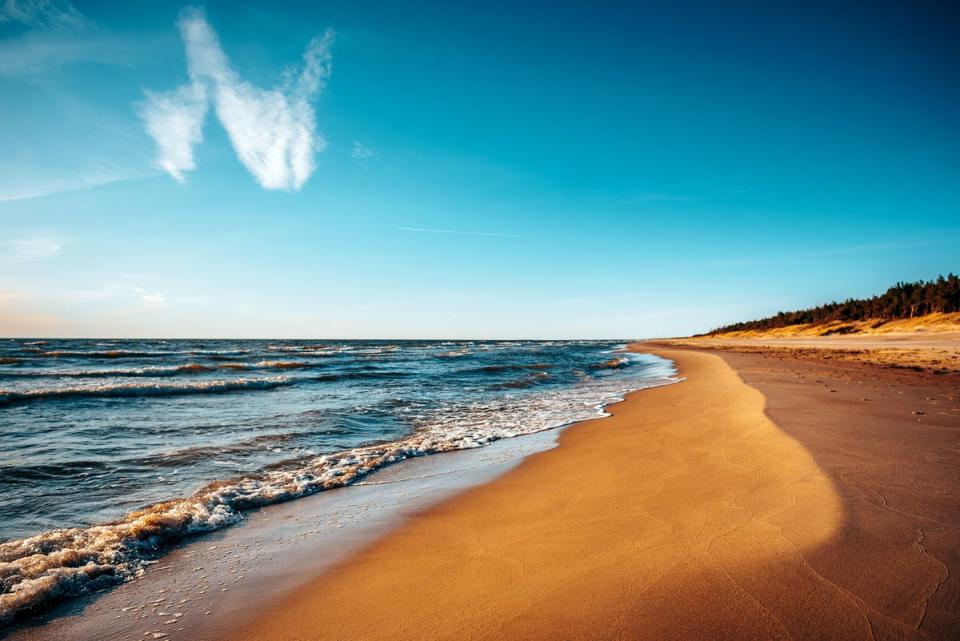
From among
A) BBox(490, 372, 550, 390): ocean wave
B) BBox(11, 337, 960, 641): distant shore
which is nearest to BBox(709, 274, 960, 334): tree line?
BBox(490, 372, 550, 390): ocean wave

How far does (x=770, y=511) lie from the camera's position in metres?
3.42

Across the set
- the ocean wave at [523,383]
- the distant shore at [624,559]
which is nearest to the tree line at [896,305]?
the ocean wave at [523,383]

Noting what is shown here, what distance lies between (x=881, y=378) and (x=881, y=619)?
548 inches

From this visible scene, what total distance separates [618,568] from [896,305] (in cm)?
7434

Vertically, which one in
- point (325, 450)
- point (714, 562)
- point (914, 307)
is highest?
point (914, 307)

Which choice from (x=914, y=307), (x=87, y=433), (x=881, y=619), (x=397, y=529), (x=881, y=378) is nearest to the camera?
(x=881, y=619)

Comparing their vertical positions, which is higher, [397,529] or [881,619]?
[881,619]

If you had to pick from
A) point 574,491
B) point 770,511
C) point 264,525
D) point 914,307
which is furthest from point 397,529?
point 914,307

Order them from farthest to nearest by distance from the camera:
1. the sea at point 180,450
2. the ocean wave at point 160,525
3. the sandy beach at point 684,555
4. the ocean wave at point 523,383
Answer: the ocean wave at point 523,383
the sea at point 180,450
the ocean wave at point 160,525
the sandy beach at point 684,555

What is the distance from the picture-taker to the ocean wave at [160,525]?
3125 mm

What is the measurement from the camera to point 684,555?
2885 mm

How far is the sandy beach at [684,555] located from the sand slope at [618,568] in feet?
0.04

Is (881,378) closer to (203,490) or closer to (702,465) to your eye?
(702,465)

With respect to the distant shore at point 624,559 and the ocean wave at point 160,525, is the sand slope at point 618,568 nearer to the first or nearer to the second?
the distant shore at point 624,559
